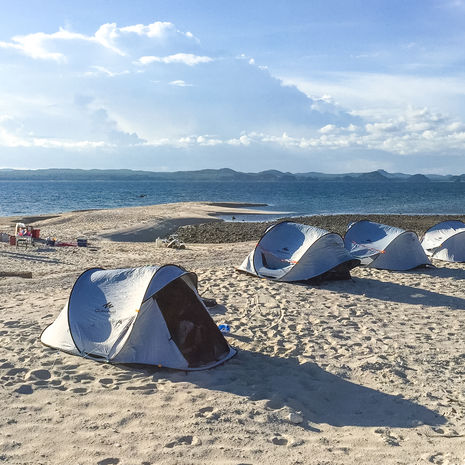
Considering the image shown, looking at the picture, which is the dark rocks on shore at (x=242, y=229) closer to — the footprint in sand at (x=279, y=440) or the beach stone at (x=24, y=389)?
the beach stone at (x=24, y=389)

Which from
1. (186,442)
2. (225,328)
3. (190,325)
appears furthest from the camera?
(225,328)

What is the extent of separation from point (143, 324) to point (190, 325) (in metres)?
0.73

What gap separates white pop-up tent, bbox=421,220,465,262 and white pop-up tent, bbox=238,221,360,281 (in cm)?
571

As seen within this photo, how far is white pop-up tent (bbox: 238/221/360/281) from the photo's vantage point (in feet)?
44.8

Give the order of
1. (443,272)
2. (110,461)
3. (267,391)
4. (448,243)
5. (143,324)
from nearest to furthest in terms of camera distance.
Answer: (110,461), (267,391), (143,324), (443,272), (448,243)

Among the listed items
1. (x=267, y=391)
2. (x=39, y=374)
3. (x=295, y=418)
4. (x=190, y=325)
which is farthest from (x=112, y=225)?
(x=295, y=418)

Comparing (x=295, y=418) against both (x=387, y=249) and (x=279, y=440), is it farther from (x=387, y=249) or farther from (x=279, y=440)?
(x=387, y=249)

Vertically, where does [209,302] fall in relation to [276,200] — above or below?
below

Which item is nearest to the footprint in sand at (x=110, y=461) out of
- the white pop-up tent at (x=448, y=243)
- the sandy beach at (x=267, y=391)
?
the sandy beach at (x=267, y=391)

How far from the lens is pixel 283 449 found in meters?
5.55

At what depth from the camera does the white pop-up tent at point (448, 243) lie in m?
18.0

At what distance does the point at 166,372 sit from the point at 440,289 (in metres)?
8.80

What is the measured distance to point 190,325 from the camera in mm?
8031

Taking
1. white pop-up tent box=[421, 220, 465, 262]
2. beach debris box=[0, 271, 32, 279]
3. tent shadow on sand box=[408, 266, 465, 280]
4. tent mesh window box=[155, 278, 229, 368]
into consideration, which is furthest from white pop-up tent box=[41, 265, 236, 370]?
white pop-up tent box=[421, 220, 465, 262]
